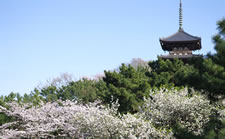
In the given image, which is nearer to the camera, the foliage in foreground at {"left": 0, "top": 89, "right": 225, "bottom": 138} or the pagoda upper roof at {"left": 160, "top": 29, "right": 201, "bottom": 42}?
the foliage in foreground at {"left": 0, "top": 89, "right": 225, "bottom": 138}

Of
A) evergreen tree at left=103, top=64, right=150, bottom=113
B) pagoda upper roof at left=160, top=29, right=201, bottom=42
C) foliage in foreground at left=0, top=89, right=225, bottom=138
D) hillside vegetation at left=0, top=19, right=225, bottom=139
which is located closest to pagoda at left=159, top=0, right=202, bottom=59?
pagoda upper roof at left=160, top=29, right=201, bottom=42

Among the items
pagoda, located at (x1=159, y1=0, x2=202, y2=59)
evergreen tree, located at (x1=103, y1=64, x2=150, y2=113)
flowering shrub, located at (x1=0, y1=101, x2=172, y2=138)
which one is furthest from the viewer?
pagoda, located at (x1=159, y1=0, x2=202, y2=59)

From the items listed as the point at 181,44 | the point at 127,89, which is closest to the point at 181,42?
the point at 181,44

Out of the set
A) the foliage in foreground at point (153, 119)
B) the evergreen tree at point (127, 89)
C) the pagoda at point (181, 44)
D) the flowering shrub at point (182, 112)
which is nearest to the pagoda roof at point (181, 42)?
the pagoda at point (181, 44)

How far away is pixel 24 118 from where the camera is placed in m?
13.2

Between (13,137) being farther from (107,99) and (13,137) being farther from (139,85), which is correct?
(139,85)

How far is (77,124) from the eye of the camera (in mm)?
10031

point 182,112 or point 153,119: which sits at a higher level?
point 182,112

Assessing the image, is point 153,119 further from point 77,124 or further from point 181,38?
point 181,38

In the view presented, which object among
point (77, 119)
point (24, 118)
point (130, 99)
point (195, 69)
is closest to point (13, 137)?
point (24, 118)

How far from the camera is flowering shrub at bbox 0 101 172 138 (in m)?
8.55

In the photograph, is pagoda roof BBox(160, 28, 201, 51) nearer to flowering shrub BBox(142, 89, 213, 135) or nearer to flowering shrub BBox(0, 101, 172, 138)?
flowering shrub BBox(0, 101, 172, 138)

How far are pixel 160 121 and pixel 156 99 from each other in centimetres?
79

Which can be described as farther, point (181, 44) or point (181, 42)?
point (181, 44)
